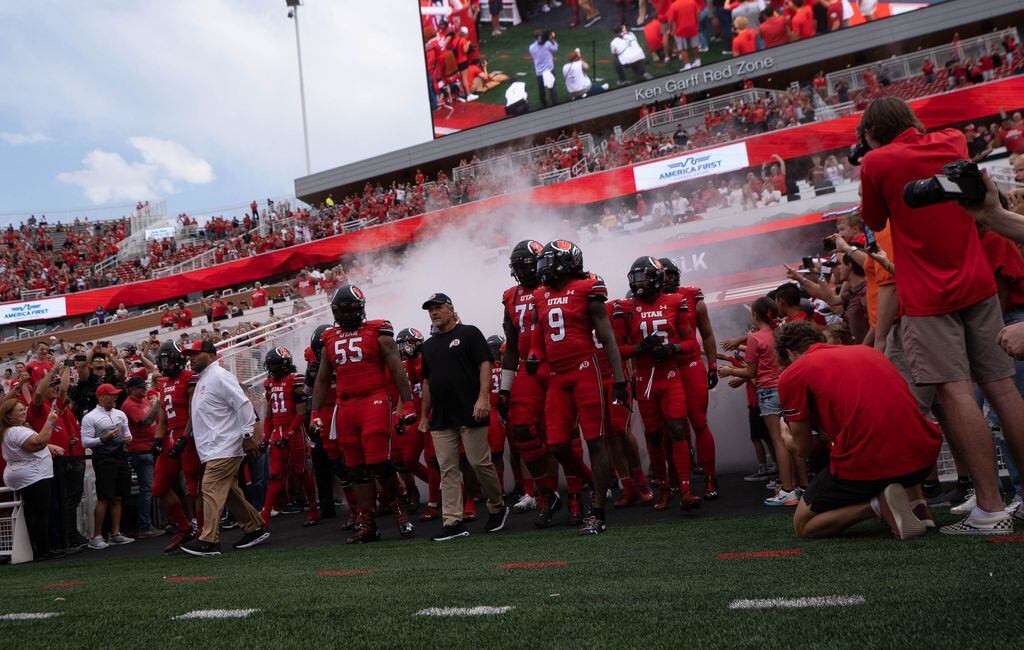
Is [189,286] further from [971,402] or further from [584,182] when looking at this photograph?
[971,402]

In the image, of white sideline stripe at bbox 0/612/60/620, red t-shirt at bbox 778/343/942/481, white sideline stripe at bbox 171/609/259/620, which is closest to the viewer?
white sideline stripe at bbox 171/609/259/620

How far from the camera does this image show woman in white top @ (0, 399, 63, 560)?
27.7 feet

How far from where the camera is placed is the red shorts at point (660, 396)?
6.77 meters

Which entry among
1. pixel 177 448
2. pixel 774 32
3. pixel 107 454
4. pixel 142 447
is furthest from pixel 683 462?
pixel 774 32

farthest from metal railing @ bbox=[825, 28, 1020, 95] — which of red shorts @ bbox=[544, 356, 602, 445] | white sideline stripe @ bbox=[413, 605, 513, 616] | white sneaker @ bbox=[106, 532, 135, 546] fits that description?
white sideline stripe @ bbox=[413, 605, 513, 616]

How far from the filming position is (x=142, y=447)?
1045cm

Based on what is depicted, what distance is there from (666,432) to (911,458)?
329 cm

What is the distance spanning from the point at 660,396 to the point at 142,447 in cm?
711

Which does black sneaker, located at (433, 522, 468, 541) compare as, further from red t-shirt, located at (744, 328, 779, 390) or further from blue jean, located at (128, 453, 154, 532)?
blue jean, located at (128, 453, 154, 532)

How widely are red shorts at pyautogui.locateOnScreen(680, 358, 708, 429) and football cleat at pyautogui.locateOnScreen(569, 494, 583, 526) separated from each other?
3.94 ft

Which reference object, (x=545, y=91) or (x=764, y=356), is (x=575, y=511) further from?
(x=545, y=91)

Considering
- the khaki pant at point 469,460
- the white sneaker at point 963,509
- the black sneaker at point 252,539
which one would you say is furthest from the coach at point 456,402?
the white sneaker at point 963,509

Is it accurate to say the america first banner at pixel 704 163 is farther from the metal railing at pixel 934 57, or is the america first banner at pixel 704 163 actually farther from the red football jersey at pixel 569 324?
the red football jersey at pixel 569 324

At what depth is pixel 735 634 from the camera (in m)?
2.59
